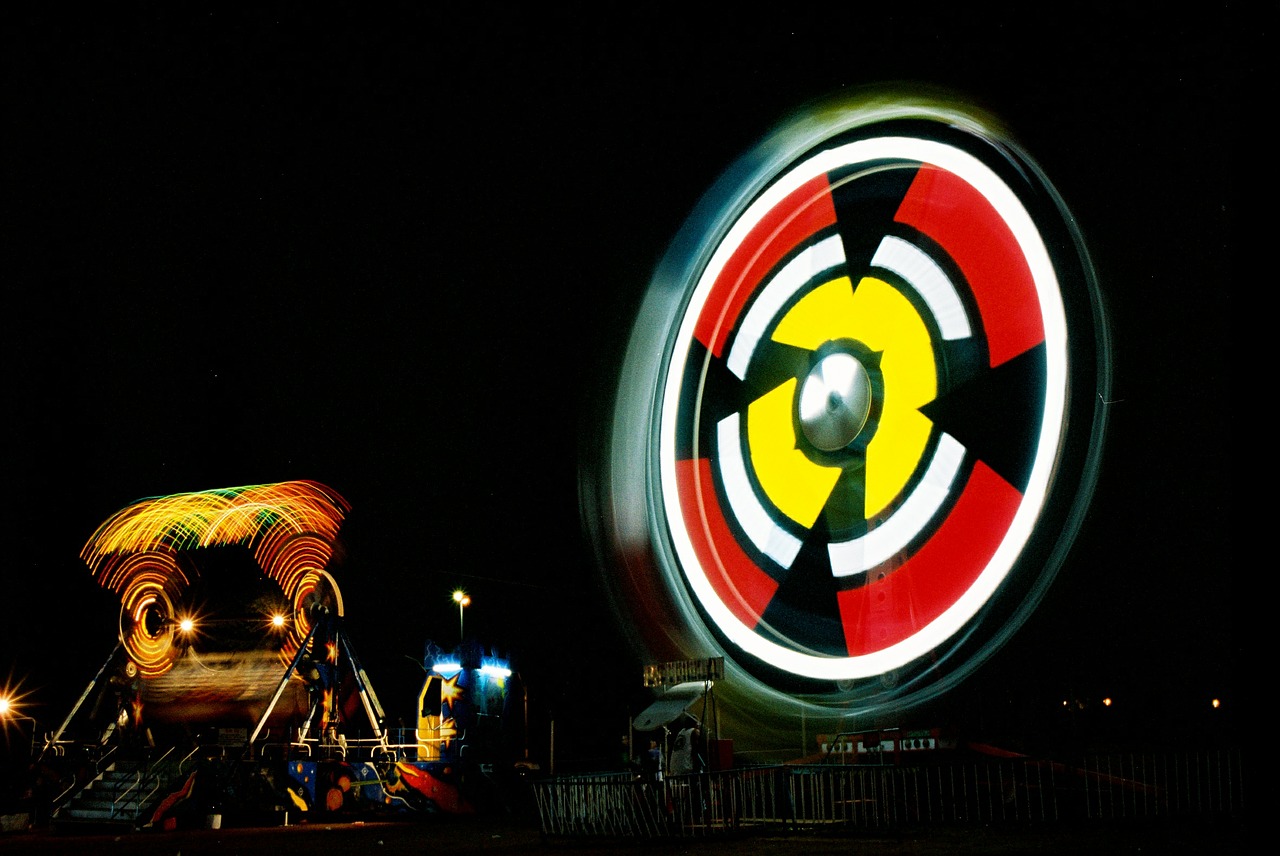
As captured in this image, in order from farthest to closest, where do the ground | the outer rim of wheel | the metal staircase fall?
the metal staircase
the outer rim of wheel
the ground

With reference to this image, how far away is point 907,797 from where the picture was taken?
44.2 feet

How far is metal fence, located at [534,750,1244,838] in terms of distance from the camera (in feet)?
40.8

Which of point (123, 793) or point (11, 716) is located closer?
point (123, 793)

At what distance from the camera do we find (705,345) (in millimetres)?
19031

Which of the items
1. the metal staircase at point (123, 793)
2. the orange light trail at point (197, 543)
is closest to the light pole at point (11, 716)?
the orange light trail at point (197, 543)

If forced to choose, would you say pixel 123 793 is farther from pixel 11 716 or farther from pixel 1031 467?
pixel 11 716

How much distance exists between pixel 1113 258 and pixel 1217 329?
1.28 metres

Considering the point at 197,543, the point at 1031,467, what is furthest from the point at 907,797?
the point at 197,543

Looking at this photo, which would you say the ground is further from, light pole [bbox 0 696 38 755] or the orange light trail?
light pole [bbox 0 696 38 755]

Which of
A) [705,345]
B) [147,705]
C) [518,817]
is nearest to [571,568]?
[147,705]

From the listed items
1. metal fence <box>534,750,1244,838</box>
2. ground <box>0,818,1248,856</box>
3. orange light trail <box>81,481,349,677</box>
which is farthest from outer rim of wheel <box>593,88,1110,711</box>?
orange light trail <box>81,481,349,677</box>

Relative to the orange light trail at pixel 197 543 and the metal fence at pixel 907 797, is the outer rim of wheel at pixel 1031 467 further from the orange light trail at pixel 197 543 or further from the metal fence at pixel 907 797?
the orange light trail at pixel 197 543

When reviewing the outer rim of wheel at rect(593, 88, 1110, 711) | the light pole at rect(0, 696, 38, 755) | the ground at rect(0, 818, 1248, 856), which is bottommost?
the ground at rect(0, 818, 1248, 856)

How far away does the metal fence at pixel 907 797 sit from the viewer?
40.8 feet
